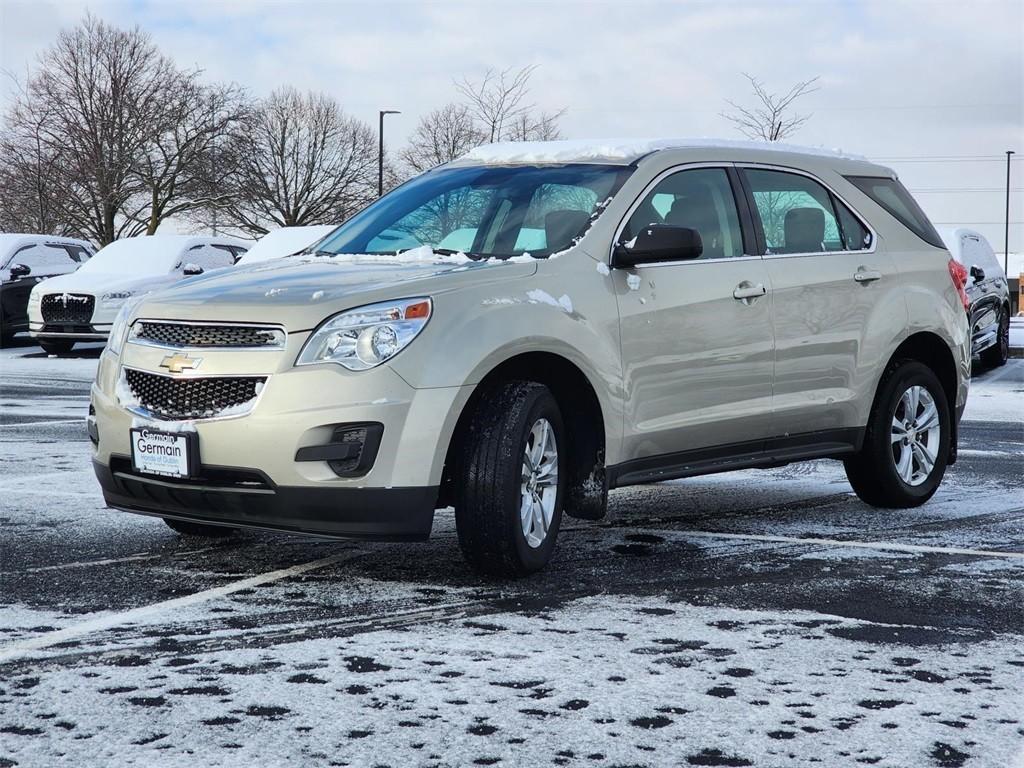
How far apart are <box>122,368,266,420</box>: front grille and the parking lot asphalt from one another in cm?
68

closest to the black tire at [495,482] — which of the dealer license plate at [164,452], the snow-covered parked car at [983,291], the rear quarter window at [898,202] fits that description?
the dealer license plate at [164,452]

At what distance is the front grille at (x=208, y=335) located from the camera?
17.5 ft

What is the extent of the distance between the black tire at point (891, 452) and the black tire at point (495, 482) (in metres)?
2.66

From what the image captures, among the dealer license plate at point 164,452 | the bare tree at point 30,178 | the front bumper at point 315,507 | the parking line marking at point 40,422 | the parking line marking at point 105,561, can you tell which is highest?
the bare tree at point 30,178

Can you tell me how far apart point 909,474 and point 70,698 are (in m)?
5.05

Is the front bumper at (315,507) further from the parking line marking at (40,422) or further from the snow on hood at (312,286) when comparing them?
the parking line marking at (40,422)

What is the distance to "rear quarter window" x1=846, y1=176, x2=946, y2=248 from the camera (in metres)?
7.74

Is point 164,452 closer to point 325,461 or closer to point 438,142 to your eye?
point 325,461

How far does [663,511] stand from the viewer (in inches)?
298

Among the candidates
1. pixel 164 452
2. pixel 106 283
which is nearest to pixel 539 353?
pixel 164 452

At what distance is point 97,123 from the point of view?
162 ft

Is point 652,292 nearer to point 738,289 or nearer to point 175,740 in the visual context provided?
point 738,289

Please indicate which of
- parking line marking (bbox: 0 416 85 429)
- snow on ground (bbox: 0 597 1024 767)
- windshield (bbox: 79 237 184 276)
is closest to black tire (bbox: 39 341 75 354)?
windshield (bbox: 79 237 184 276)

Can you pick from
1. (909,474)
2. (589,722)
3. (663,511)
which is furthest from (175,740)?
(909,474)
